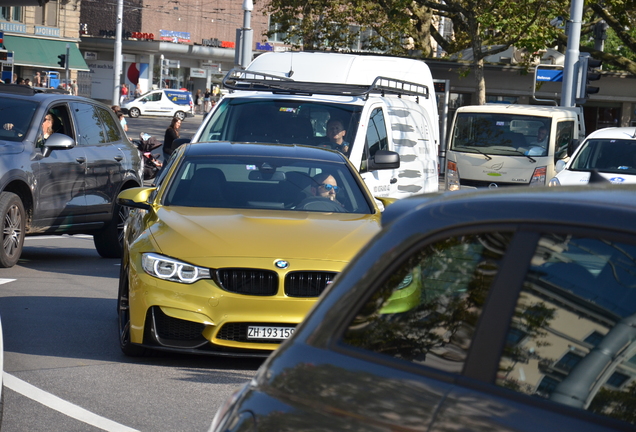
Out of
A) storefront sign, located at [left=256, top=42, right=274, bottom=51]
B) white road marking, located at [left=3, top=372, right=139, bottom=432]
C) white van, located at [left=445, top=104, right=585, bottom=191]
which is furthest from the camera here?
storefront sign, located at [left=256, top=42, right=274, bottom=51]

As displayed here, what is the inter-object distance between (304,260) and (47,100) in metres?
6.04

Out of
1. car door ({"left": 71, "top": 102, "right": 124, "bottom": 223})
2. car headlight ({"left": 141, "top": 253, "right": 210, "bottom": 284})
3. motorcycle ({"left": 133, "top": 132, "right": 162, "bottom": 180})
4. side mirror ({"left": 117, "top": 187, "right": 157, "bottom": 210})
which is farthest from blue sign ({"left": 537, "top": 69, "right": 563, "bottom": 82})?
car headlight ({"left": 141, "top": 253, "right": 210, "bottom": 284})

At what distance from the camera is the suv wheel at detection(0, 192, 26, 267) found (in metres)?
10.3

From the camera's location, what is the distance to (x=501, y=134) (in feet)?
66.1

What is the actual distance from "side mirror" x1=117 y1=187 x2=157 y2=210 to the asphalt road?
1.02m

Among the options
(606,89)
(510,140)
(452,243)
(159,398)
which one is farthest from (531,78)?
(452,243)

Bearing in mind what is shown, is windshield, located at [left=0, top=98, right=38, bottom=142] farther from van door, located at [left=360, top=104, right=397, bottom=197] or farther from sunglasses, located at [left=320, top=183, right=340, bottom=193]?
sunglasses, located at [left=320, top=183, right=340, bottom=193]

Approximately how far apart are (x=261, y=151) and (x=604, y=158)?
8.30 meters

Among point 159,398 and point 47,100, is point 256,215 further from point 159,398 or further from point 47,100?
point 47,100

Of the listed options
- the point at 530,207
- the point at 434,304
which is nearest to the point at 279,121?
the point at 434,304

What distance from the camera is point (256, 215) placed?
7297mm

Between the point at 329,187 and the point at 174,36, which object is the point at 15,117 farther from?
the point at 174,36

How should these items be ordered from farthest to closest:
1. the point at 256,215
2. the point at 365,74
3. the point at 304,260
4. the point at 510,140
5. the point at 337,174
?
the point at 510,140 < the point at 365,74 < the point at 337,174 < the point at 256,215 < the point at 304,260

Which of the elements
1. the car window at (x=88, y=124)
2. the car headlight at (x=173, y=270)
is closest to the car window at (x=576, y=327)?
the car headlight at (x=173, y=270)
